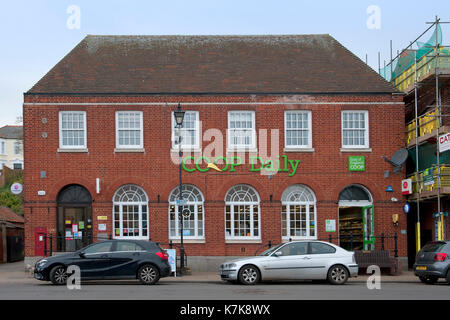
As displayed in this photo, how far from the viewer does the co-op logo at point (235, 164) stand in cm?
2858

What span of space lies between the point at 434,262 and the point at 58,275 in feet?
38.6

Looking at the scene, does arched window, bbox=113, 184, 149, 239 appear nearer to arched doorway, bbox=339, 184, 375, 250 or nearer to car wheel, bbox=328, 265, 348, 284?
arched doorway, bbox=339, 184, 375, 250

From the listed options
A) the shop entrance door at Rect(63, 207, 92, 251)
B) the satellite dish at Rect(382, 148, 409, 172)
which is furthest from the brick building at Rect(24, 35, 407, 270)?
the satellite dish at Rect(382, 148, 409, 172)

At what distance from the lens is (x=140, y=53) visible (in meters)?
31.0

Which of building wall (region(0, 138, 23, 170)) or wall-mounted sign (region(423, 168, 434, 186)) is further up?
building wall (region(0, 138, 23, 170))

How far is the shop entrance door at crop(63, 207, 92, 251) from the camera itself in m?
28.3

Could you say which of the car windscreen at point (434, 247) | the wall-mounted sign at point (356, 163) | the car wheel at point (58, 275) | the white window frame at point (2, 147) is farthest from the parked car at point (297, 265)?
the white window frame at point (2, 147)

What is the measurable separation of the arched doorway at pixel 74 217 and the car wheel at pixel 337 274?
1107 centimetres

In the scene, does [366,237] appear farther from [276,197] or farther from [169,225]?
[169,225]

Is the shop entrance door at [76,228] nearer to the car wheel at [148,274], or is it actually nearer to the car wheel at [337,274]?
the car wheel at [148,274]

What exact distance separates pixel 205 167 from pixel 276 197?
3.21 m

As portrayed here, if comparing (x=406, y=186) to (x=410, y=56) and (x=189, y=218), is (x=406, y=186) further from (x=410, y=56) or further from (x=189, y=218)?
(x=189, y=218)

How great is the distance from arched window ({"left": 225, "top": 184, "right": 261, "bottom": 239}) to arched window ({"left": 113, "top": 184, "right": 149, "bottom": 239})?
11.3 feet

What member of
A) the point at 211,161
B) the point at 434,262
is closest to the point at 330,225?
the point at 211,161
